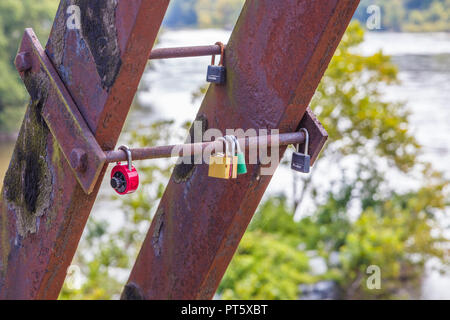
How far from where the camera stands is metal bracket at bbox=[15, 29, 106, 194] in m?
0.93

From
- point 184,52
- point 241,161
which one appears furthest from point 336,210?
point 241,161

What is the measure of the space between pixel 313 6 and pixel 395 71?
732 centimetres

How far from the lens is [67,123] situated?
37.8 inches

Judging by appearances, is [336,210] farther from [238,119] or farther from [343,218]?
[238,119]

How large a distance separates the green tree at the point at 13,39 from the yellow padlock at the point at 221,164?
18.2 meters

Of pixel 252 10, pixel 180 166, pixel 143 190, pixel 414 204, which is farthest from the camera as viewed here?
pixel 414 204

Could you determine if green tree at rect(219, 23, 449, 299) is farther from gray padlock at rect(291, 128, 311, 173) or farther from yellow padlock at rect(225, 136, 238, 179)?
yellow padlock at rect(225, 136, 238, 179)

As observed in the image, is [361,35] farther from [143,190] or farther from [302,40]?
[302,40]

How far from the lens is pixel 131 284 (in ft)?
4.49

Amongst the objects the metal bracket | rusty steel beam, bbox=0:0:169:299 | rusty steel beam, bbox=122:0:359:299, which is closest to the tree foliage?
rusty steel beam, bbox=122:0:359:299

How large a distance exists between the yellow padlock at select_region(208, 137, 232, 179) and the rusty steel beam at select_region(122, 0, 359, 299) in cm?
11

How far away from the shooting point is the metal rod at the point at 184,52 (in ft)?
3.85

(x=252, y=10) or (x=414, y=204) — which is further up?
(x=414, y=204)

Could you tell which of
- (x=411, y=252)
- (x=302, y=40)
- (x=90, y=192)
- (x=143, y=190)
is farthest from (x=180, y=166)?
(x=411, y=252)
